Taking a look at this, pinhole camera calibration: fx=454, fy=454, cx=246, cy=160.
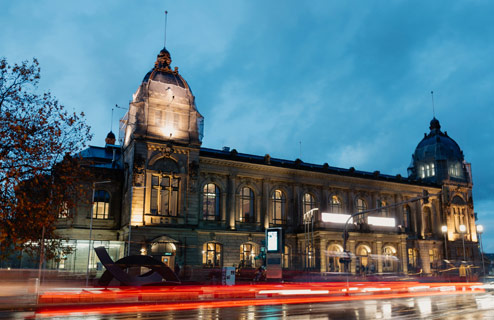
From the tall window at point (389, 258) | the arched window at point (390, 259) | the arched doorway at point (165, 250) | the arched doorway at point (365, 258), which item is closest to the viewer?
the arched doorway at point (165, 250)

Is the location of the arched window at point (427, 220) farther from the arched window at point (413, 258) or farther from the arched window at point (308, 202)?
the arched window at point (308, 202)

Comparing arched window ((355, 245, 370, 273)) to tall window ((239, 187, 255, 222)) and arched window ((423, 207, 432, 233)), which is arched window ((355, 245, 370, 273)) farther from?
tall window ((239, 187, 255, 222))

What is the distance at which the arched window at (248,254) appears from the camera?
53188 mm

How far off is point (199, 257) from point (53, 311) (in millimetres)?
30673

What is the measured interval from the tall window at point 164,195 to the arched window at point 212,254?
19.4 feet

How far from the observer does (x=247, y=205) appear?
5609cm

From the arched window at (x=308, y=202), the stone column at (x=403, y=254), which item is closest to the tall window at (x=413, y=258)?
the stone column at (x=403, y=254)

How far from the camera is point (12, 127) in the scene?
746 inches

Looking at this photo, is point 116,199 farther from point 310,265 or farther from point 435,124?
point 435,124

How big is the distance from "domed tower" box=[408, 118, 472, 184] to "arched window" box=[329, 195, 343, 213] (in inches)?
770

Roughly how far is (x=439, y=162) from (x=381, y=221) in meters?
18.2

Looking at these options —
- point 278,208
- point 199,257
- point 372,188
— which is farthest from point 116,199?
point 372,188

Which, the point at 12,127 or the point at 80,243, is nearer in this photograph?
the point at 12,127

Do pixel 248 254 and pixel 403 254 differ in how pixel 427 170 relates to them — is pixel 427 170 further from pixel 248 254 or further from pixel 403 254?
pixel 248 254
